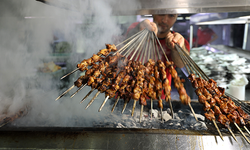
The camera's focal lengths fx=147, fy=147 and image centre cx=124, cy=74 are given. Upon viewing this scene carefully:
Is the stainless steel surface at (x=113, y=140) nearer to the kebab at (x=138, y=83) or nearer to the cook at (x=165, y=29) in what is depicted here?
the kebab at (x=138, y=83)

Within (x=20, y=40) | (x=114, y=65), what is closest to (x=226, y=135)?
(x=114, y=65)

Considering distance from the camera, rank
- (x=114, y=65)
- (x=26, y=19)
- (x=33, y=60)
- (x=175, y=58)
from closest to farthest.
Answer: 1. (x=114, y=65)
2. (x=26, y=19)
3. (x=33, y=60)
4. (x=175, y=58)

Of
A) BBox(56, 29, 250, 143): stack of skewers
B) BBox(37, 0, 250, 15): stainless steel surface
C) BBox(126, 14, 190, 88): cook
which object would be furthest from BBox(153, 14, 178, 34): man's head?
BBox(56, 29, 250, 143): stack of skewers

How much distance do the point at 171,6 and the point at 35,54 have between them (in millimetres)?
3106

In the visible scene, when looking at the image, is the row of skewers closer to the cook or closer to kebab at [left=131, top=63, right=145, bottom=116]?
kebab at [left=131, top=63, right=145, bottom=116]

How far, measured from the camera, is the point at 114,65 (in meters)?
2.08

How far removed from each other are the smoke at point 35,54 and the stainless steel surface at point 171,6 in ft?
0.18

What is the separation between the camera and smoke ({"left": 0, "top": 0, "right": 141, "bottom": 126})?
2.27 meters

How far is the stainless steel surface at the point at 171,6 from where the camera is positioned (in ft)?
6.05

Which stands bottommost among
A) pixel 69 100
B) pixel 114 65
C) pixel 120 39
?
pixel 69 100

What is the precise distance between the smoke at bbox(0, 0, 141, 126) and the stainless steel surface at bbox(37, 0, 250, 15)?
2.2 inches

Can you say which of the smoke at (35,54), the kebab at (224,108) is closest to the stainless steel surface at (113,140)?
the kebab at (224,108)

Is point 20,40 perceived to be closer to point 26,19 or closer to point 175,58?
point 26,19

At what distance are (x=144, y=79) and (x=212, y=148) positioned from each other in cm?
102
